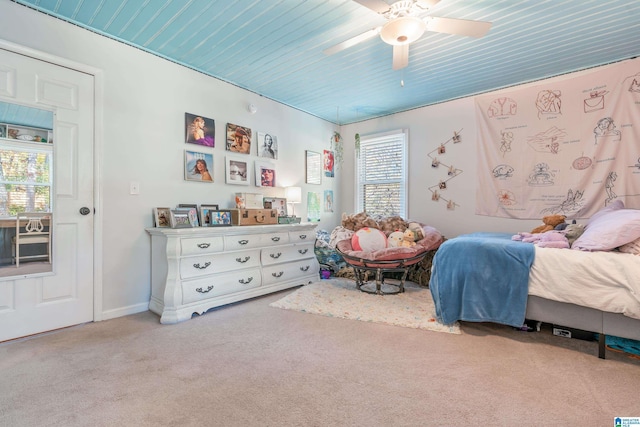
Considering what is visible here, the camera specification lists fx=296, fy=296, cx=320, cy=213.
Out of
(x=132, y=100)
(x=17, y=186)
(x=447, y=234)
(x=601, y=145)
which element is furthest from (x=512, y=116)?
(x=17, y=186)

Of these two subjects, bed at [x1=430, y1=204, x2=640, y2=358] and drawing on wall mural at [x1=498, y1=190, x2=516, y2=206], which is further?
drawing on wall mural at [x1=498, y1=190, x2=516, y2=206]

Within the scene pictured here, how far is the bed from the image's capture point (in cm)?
190

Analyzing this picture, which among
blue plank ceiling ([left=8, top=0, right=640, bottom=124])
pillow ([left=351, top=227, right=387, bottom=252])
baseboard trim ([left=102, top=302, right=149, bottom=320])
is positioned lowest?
baseboard trim ([left=102, top=302, right=149, bottom=320])

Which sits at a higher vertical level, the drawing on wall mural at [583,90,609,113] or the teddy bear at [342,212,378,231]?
the drawing on wall mural at [583,90,609,113]

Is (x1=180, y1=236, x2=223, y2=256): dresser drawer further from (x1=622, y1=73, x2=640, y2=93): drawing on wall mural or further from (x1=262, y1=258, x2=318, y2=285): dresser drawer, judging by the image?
(x1=622, y1=73, x2=640, y2=93): drawing on wall mural

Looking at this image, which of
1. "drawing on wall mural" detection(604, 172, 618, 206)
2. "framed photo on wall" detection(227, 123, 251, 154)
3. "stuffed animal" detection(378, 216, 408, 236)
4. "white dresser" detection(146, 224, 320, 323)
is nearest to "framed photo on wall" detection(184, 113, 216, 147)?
"framed photo on wall" detection(227, 123, 251, 154)

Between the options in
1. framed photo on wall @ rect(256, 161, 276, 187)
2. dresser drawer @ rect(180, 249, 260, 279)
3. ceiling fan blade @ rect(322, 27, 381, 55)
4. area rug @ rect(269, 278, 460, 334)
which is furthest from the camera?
framed photo on wall @ rect(256, 161, 276, 187)

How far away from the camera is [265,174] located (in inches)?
159

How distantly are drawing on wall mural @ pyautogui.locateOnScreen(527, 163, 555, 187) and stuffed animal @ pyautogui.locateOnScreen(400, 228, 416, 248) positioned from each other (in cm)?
152

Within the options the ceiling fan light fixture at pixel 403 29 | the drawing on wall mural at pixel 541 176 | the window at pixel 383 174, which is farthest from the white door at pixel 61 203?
the drawing on wall mural at pixel 541 176

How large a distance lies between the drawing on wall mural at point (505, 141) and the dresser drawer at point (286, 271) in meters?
2.78

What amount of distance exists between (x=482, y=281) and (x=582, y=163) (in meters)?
2.07

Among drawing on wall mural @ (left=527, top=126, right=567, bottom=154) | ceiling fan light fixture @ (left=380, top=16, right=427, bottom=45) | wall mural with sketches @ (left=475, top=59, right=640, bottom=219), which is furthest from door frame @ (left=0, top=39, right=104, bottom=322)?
drawing on wall mural @ (left=527, top=126, right=567, bottom=154)

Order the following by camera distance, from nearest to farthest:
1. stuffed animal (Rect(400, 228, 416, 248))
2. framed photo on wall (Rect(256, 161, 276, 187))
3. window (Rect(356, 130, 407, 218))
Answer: stuffed animal (Rect(400, 228, 416, 248)) < framed photo on wall (Rect(256, 161, 276, 187)) < window (Rect(356, 130, 407, 218))
